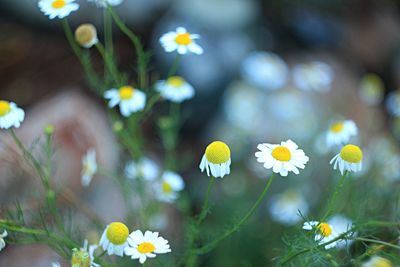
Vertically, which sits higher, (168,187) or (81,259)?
(168,187)

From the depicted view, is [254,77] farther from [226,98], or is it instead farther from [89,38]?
[89,38]

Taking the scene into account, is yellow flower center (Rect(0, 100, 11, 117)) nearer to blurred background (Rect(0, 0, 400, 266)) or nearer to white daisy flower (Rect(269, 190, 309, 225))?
blurred background (Rect(0, 0, 400, 266))

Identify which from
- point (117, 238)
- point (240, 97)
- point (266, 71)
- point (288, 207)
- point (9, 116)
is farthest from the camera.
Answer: point (240, 97)

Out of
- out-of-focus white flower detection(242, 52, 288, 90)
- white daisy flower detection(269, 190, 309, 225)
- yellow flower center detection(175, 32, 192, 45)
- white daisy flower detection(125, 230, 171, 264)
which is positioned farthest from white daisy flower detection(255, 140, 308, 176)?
out-of-focus white flower detection(242, 52, 288, 90)

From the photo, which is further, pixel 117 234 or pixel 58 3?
pixel 58 3

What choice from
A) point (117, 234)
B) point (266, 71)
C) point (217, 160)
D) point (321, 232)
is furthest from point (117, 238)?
point (266, 71)

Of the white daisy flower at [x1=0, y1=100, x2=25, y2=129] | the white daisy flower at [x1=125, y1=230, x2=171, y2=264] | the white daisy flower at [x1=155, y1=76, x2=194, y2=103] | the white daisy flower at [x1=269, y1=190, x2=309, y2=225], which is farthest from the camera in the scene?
the white daisy flower at [x1=269, y1=190, x2=309, y2=225]

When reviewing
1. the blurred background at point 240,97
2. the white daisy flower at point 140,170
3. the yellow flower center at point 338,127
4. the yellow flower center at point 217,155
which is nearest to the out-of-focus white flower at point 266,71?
the blurred background at point 240,97

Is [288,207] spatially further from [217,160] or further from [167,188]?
[217,160]
